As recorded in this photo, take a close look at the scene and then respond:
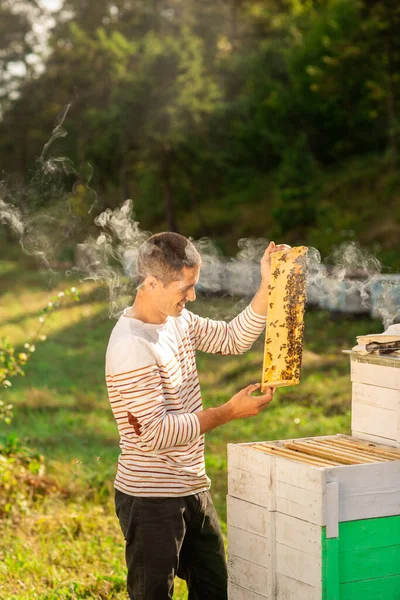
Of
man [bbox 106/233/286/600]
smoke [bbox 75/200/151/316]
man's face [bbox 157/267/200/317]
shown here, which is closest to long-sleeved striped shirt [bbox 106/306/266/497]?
man [bbox 106/233/286/600]

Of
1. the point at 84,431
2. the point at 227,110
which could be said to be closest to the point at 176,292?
the point at 84,431

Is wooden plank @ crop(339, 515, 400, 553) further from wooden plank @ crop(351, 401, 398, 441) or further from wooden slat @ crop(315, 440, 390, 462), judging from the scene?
wooden plank @ crop(351, 401, 398, 441)

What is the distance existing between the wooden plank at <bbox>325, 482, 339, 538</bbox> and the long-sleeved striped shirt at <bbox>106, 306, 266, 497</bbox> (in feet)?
1.79

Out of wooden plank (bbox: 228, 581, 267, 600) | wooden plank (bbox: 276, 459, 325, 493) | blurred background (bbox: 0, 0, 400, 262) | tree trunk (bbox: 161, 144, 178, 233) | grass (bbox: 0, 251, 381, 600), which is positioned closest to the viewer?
wooden plank (bbox: 276, 459, 325, 493)

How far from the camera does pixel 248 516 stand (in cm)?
321

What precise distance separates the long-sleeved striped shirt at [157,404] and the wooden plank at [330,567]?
24.4 inches

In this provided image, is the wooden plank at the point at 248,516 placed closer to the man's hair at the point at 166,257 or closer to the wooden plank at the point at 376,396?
the wooden plank at the point at 376,396

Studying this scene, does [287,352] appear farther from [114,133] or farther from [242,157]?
[242,157]

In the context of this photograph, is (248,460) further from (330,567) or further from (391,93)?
(391,93)

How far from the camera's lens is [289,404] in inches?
361

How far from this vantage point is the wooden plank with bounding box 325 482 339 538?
284cm

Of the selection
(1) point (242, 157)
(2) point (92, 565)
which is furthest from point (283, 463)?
(1) point (242, 157)

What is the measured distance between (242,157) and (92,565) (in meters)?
27.7

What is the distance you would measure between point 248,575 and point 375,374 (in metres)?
0.99
